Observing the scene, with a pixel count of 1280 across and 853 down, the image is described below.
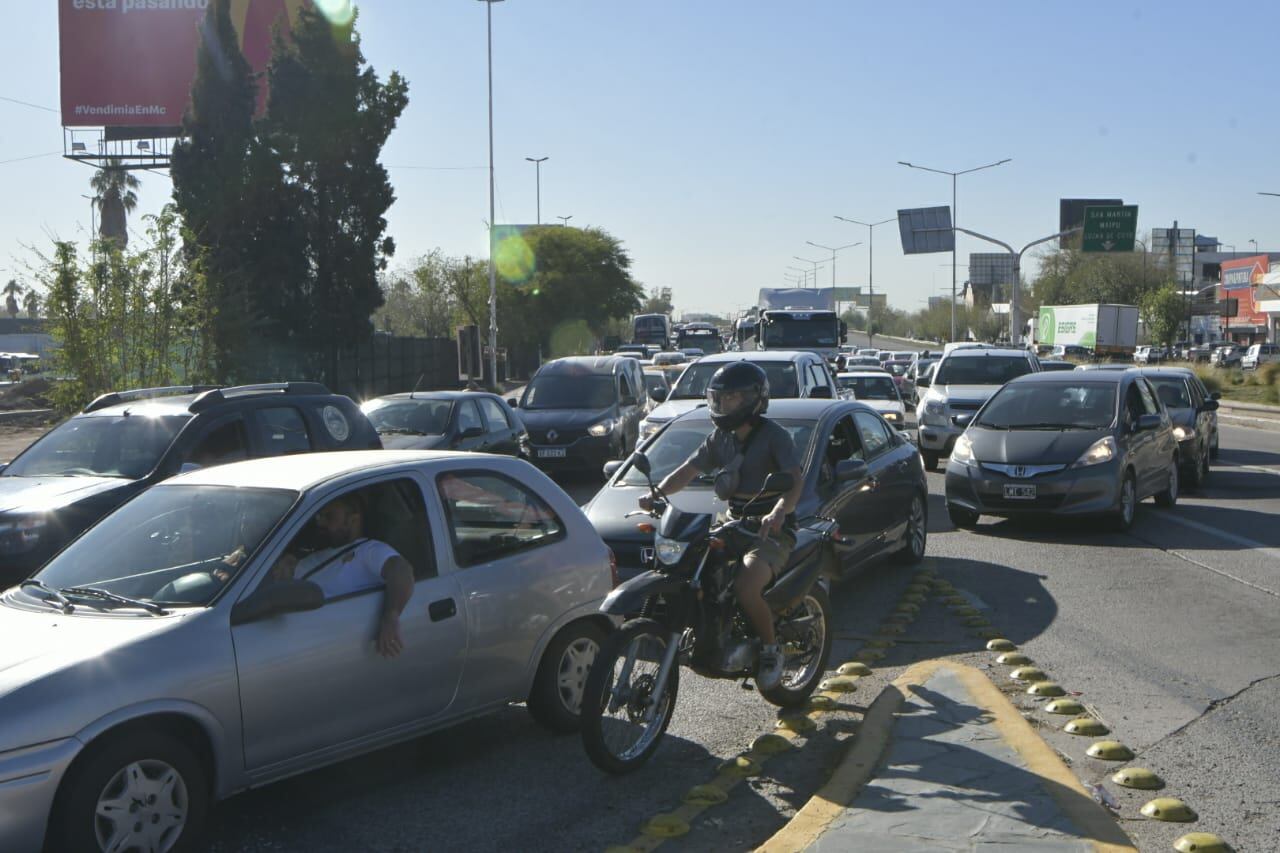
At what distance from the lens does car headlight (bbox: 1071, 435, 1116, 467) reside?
526 inches

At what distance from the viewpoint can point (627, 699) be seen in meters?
5.67

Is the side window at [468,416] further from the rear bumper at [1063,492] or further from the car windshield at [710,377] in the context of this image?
the rear bumper at [1063,492]

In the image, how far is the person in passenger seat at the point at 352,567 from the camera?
5461 millimetres

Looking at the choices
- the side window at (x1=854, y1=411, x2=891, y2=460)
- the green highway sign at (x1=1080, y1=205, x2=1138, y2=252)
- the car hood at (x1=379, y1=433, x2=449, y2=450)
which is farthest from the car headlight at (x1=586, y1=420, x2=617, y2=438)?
the green highway sign at (x1=1080, y1=205, x2=1138, y2=252)

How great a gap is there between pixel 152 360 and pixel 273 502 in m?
16.1

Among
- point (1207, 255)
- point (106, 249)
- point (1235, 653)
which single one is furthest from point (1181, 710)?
point (1207, 255)

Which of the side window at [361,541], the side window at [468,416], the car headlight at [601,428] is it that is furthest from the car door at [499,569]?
the car headlight at [601,428]

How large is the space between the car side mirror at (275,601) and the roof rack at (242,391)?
5385 millimetres

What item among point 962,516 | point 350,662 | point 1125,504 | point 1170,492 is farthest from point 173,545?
point 1170,492

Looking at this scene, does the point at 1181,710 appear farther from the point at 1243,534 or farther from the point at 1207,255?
the point at 1207,255

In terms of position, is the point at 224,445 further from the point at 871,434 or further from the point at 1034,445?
the point at 1034,445

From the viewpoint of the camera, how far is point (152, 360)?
2042cm

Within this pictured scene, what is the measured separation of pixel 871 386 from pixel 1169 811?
22.1 m

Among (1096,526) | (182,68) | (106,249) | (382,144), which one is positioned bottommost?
(1096,526)
